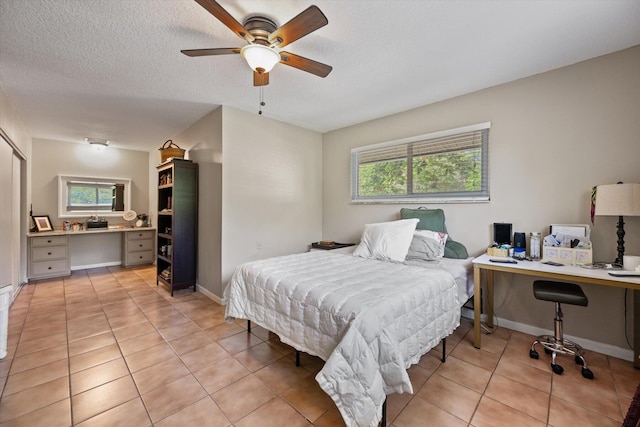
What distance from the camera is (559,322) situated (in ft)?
7.17

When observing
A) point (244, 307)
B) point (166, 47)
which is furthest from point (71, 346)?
point (166, 47)

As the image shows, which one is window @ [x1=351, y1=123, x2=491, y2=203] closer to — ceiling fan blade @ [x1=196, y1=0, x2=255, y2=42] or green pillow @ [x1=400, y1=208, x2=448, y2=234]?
green pillow @ [x1=400, y1=208, x2=448, y2=234]

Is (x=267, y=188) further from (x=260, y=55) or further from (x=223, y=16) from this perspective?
(x=223, y=16)

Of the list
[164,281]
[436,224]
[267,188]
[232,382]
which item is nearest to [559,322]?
[436,224]

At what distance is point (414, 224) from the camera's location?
2.93 meters

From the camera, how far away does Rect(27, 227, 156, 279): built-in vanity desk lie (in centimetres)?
443

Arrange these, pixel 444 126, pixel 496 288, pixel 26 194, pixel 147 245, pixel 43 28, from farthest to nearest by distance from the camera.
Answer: pixel 147 245
pixel 26 194
pixel 444 126
pixel 496 288
pixel 43 28

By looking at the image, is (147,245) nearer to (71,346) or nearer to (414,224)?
(71,346)

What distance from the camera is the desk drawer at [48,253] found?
4402mm

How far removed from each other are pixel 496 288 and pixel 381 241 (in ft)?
4.34

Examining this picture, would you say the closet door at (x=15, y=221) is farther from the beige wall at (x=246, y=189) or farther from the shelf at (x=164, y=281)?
the beige wall at (x=246, y=189)

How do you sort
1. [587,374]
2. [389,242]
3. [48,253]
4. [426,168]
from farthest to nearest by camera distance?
[48,253]
[426,168]
[389,242]
[587,374]

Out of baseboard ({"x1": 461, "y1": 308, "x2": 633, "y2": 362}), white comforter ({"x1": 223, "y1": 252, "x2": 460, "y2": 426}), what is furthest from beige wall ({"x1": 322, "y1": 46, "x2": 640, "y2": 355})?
white comforter ({"x1": 223, "y1": 252, "x2": 460, "y2": 426})

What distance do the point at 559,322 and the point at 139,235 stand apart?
6755mm
